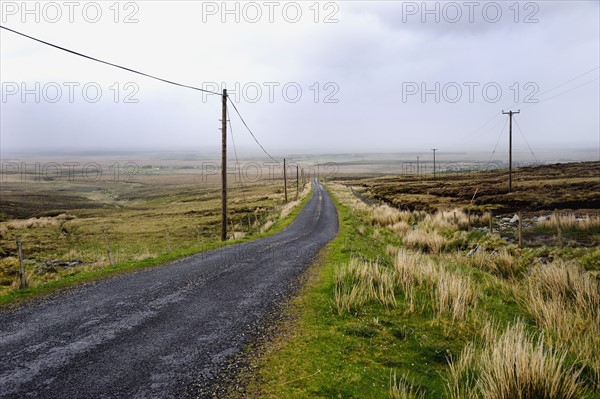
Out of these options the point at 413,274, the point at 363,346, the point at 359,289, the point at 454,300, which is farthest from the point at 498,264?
the point at 363,346

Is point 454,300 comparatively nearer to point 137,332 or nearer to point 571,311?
point 571,311

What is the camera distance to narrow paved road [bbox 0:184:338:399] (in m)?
5.12

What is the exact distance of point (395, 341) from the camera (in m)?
6.61

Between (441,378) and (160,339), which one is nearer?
(441,378)

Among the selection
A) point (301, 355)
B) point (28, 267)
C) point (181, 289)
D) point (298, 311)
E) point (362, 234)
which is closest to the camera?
point (301, 355)

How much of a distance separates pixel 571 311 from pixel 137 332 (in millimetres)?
9291

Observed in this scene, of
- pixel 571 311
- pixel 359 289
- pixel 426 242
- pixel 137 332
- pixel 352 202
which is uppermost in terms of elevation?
pixel 352 202

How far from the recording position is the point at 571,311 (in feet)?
26.6

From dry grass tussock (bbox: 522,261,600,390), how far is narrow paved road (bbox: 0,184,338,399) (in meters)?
5.63

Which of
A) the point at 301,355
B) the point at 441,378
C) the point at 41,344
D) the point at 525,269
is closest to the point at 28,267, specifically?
the point at 41,344

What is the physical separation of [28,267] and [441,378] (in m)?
23.6

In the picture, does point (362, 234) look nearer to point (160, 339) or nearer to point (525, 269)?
point (525, 269)

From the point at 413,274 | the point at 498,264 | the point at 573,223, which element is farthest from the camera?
the point at 573,223

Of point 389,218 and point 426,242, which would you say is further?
point 389,218
